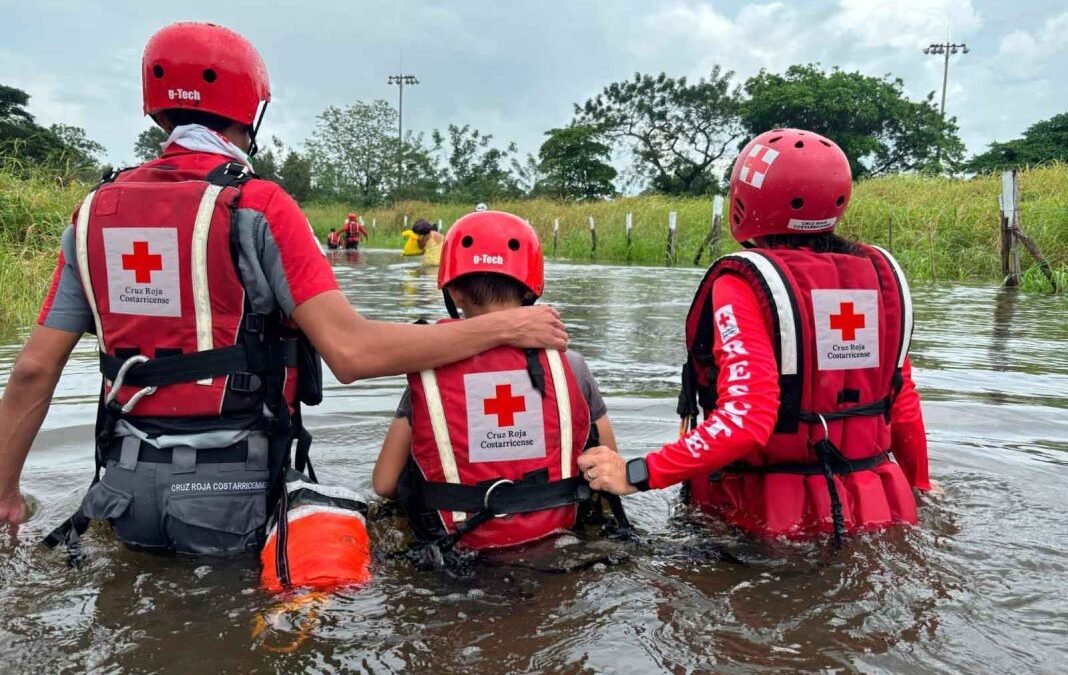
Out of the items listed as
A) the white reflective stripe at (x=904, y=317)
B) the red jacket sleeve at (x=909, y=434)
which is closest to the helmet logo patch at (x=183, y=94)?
the white reflective stripe at (x=904, y=317)

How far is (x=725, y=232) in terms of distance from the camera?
2406 cm

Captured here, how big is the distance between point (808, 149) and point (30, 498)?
11.3 ft

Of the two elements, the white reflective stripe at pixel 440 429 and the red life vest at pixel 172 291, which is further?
the white reflective stripe at pixel 440 429

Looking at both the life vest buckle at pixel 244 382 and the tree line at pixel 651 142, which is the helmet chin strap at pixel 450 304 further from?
the tree line at pixel 651 142

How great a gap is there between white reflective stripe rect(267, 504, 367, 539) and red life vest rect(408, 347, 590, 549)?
288 mm

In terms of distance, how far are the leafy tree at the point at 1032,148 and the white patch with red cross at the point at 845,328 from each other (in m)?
45.7

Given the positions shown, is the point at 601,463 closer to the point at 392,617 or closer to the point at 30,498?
the point at 392,617

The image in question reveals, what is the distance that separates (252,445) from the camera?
8.68 feet

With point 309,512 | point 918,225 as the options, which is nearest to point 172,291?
point 309,512

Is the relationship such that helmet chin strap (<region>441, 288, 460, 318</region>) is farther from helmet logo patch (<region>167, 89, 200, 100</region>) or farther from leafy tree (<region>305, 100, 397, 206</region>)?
leafy tree (<region>305, 100, 397, 206</region>)

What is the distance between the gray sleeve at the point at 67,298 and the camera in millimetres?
2617

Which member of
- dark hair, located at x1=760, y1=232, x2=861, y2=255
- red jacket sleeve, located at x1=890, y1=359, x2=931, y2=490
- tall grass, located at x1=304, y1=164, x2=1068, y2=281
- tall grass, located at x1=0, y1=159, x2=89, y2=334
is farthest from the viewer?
tall grass, located at x1=304, y1=164, x2=1068, y2=281

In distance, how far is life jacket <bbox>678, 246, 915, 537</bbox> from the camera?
2664 millimetres

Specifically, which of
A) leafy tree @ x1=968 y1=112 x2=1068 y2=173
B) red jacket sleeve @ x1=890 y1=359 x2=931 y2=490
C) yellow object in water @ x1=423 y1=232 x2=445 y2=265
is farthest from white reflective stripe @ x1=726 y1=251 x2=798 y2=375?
leafy tree @ x1=968 y1=112 x2=1068 y2=173
